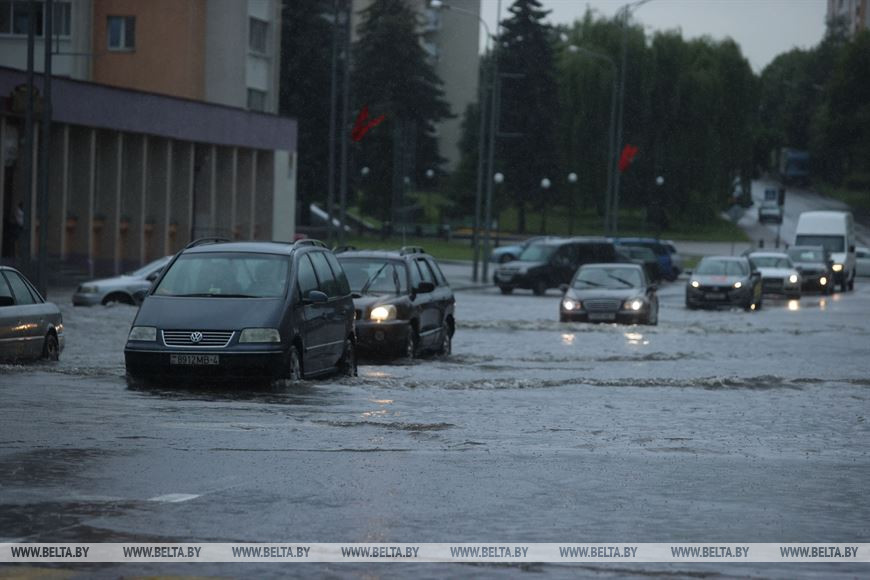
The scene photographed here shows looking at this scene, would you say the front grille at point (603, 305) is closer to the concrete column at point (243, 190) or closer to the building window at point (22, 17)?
the concrete column at point (243, 190)

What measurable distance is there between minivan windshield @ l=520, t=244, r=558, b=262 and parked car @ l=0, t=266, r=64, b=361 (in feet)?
115

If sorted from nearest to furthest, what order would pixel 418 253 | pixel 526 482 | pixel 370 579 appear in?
1. pixel 370 579
2. pixel 526 482
3. pixel 418 253

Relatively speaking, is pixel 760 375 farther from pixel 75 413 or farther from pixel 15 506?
pixel 15 506

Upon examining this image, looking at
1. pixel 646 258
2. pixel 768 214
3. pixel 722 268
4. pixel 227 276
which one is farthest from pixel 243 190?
pixel 768 214

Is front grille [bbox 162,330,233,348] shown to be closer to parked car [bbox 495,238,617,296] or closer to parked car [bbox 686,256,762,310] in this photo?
Answer: parked car [bbox 686,256,762,310]

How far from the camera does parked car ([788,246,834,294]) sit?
57.9 metres

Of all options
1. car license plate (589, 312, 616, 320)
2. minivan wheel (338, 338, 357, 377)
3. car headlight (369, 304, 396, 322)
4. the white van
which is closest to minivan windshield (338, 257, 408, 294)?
car headlight (369, 304, 396, 322)

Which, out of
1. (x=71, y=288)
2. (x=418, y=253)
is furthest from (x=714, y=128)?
(x=418, y=253)

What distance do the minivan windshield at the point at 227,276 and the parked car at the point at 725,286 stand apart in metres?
27.5

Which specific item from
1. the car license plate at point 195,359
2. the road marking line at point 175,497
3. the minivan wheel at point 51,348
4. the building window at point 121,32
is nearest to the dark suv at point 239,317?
the car license plate at point 195,359

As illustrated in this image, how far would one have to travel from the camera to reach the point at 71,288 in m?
46.3

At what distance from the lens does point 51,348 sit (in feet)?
66.1

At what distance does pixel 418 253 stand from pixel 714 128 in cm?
6611

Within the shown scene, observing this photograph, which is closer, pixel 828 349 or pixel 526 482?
pixel 526 482
